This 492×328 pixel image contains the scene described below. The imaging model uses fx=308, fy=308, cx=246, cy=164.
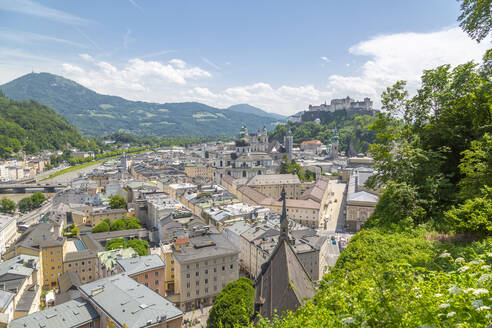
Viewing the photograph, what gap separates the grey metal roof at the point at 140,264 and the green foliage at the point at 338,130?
345 feet

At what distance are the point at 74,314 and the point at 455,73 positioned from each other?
97.6 feet

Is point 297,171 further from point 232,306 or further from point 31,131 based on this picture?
point 31,131

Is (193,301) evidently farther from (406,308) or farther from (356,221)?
(406,308)

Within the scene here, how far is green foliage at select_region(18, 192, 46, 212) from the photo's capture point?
73500mm

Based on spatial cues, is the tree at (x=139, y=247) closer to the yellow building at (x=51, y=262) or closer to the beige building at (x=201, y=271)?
the yellow building at (x=51, y=262)

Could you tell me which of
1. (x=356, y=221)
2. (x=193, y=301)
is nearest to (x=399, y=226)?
(x=193, y=301)

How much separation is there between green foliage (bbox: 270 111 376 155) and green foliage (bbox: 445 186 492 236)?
11944 cm

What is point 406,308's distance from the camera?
13.1 ft

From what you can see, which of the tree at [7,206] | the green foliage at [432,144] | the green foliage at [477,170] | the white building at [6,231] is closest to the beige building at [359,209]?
the green foliage at [432,144]

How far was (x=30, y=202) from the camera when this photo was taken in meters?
74.1

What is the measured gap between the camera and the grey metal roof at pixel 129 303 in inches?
882

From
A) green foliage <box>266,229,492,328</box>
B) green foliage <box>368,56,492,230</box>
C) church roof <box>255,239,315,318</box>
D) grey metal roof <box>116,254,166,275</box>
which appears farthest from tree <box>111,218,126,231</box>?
green foliage <box>266,229,492,328</box>

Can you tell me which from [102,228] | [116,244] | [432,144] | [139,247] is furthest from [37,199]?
[432,144]

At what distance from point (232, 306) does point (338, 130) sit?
131 m
